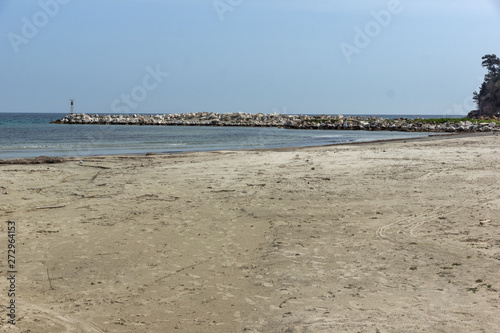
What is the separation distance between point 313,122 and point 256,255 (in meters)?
55.7

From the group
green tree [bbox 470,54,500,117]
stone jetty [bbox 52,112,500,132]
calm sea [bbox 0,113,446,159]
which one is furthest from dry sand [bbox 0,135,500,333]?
green tree [bbox 470,54,500,117]

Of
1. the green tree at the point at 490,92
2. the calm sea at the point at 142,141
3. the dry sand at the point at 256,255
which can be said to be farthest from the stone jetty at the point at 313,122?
the dry sand at the point at 256,255

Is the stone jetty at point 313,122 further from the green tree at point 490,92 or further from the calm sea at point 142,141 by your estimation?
the green tree at point 490,92

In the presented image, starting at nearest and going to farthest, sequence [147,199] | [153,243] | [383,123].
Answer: [153,243] < [147,199] < [383,123]

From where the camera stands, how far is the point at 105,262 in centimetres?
564

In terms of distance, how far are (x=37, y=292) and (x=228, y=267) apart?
6.72ft

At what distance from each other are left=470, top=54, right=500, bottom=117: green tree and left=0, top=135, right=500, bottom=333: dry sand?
214 ft

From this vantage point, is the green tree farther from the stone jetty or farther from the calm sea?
the calm sea

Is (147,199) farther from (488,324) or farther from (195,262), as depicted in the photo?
(488,324)

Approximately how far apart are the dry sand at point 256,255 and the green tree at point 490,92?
6510 centimetres

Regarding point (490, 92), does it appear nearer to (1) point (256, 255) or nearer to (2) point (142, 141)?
(2) point (142, 141)

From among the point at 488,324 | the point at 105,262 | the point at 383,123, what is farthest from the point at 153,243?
the point at 383,123

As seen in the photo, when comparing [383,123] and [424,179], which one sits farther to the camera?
[383,123]

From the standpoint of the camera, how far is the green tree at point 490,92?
233 feet
